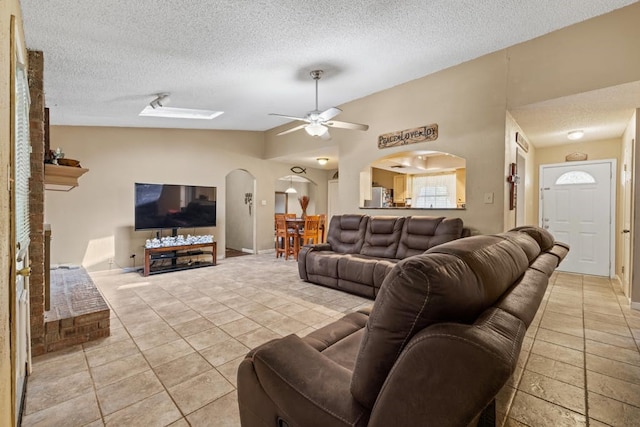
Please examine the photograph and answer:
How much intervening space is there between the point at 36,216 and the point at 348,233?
3693mm

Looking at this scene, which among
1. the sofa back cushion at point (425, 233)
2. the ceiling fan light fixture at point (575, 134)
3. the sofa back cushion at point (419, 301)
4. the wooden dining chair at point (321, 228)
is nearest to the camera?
the sofa back cushion at point (419, 301)

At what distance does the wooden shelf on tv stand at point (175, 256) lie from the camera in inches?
199

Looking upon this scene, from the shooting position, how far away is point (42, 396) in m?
1.85

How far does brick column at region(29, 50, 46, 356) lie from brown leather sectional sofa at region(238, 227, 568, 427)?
7.09 feet

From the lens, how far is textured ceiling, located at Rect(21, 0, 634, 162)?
2.40 metres

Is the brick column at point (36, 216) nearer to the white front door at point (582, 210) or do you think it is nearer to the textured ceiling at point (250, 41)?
the textured ceiling at point (250, 41)

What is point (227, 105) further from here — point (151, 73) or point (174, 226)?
point (174, 226)

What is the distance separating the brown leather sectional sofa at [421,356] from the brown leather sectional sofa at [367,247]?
256 centimetres

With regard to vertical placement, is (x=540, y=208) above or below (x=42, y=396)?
above

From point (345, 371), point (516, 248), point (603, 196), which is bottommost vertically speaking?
point (345, 371)

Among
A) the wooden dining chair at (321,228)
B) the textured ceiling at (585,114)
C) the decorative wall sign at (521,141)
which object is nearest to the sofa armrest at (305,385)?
the textured ceiling at (585,114)

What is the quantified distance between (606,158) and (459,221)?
10.7ft

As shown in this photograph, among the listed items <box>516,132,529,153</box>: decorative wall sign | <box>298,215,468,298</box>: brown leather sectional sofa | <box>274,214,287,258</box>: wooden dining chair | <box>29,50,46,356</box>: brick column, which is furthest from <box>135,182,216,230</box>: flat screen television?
<box>516,132,529,153</box>: decorative wall sign

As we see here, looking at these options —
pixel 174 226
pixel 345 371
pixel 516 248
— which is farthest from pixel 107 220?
pixel 516 248
